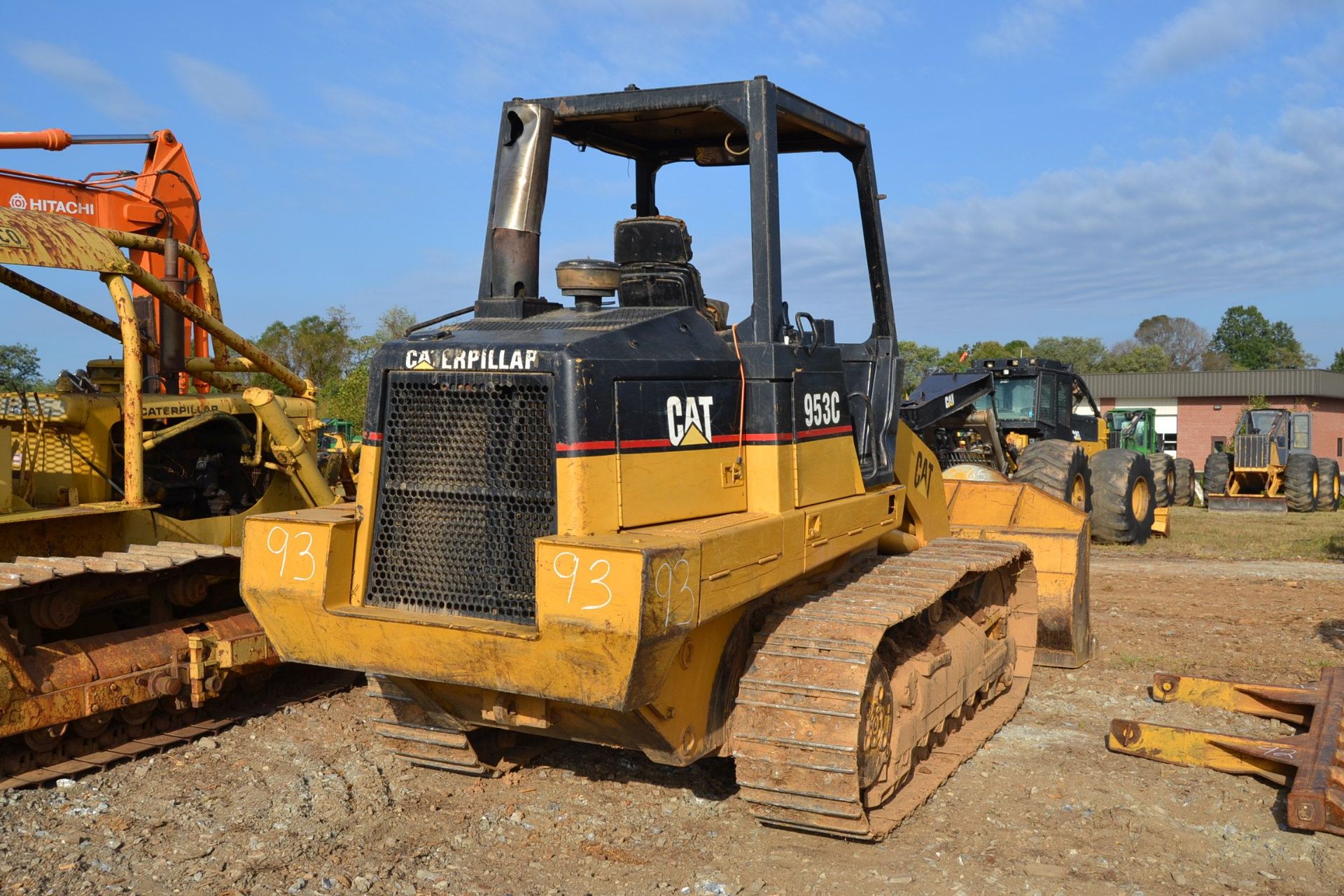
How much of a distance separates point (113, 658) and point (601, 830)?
293 centimetres

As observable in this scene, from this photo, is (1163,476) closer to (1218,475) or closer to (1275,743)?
(1218,475)

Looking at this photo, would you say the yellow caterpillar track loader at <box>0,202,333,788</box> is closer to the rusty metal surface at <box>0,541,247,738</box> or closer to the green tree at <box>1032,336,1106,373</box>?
the rusty metal surface at <box>0,541,247,738</box>

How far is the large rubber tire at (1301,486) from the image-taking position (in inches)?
896

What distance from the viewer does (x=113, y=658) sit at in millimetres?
6426

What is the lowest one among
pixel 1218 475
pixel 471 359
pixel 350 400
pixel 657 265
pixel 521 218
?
pixel 1218 475

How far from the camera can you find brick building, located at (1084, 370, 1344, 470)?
1704 inches

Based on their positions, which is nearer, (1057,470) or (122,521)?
(122,521)

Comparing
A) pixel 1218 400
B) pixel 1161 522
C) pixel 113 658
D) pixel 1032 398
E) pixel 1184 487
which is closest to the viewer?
pixel 113 658

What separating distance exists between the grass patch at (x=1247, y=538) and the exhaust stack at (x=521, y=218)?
38.5ft

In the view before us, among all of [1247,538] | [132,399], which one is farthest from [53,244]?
[1247,538]

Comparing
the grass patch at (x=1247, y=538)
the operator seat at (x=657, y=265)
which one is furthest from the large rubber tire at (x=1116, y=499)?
the operator seat at (x=657, y=265)

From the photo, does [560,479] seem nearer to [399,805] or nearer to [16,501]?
[399,805]

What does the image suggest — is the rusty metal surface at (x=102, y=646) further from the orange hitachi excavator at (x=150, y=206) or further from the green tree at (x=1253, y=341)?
the green tree at (x=1253, y=341)

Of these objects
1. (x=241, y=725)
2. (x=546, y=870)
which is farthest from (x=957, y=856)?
(x=241, y=725)
